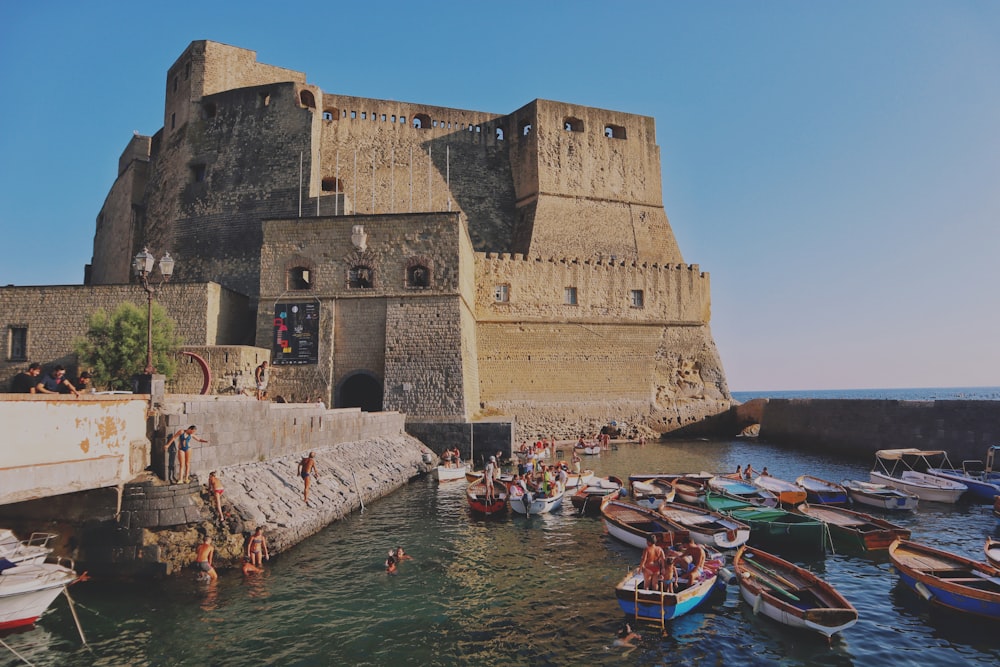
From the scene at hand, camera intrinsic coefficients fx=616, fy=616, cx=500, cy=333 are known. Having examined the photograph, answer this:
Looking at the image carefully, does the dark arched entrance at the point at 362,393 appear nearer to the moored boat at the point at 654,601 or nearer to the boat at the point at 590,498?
the boat at the point at 590,498

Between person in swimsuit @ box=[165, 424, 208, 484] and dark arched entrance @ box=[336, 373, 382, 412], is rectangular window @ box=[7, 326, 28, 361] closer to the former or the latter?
dark arched entrance @ box=[336, 373, 382, 412]

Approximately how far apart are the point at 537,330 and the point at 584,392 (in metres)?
4.02

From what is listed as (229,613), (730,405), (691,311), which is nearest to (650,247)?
(691,311)

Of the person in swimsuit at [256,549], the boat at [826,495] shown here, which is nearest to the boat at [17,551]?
the person in swimsuit at [256,549]

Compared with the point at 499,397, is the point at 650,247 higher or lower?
higher

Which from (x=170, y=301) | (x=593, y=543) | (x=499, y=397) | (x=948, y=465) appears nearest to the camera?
(x=593, y=543)

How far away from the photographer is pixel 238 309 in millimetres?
26766

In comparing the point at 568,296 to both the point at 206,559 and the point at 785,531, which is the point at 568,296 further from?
the point at 206,559

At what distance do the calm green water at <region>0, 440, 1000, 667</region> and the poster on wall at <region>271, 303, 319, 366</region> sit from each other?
41.1ft

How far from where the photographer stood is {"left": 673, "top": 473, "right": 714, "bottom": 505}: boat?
674 inches

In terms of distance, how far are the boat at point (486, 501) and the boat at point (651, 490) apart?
3.68 m

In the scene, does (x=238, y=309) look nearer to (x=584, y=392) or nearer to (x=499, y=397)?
(x=499, y=397)

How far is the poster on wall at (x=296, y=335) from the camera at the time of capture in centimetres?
2403

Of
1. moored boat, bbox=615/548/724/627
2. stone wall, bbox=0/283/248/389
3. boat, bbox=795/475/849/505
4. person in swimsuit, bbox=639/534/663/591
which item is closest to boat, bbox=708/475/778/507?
boat, bbox=795/475/849/505
